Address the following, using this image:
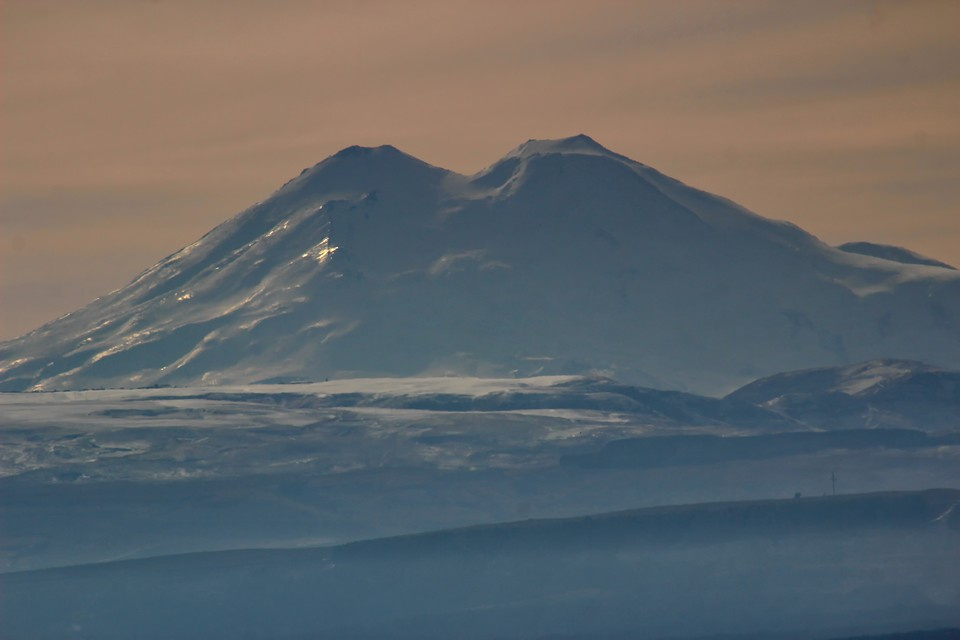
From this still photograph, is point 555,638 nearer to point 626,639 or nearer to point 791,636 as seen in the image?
point 626,639

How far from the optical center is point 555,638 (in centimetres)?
19912

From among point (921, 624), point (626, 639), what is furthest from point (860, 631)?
point (626, 639)

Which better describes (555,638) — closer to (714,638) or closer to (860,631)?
(714,638)

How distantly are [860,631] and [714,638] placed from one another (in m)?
14.1

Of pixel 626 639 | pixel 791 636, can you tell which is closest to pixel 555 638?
pixel 626 639

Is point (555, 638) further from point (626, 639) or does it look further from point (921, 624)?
point (921, 624)

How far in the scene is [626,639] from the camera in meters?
200

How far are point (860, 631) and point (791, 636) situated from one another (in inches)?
262

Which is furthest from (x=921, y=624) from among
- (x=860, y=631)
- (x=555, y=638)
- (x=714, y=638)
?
(x=555, y=638)

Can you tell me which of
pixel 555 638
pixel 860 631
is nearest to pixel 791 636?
pixel 860 631

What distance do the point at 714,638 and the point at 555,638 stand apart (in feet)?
51.4

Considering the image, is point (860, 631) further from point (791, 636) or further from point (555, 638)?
point (555, 638)

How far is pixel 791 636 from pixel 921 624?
13.1 meters

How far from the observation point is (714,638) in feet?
641
